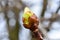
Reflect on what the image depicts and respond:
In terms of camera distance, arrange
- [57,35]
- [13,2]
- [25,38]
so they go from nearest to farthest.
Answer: [13,2] → [25,38] → [57,35]

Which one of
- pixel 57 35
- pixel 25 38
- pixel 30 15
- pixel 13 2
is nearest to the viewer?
pixel 30 15

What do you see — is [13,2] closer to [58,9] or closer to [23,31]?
[23,31]

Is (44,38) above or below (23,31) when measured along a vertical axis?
above

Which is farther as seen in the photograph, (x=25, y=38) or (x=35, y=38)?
(x=25, y=38)

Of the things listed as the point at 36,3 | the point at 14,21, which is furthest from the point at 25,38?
the point at 36,3

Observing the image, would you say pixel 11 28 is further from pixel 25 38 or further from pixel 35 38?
pixel 35 38

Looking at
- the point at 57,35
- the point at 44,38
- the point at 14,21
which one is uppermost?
the point at 44,38

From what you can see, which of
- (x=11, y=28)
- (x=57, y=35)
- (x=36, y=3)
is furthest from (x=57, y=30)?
(x=11, y=28)
